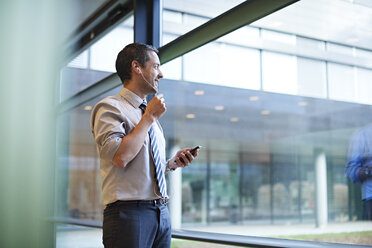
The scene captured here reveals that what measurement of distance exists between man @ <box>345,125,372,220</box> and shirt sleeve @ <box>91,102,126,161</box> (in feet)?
3.39

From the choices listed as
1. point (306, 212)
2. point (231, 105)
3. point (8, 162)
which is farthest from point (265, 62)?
point (8, 162)

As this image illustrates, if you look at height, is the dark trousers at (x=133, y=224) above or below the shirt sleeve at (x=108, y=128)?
below

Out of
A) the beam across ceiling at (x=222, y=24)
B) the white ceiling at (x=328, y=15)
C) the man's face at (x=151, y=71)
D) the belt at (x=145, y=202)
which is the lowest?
the belt at (x=145, y=202)

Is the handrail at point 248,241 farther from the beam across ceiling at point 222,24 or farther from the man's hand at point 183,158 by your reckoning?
the beam across ceiling at point 222,24

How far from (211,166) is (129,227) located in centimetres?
1419

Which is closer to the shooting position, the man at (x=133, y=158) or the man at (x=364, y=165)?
the man at (x=133, y=158)

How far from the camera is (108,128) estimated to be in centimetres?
151

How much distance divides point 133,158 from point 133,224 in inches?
9.4

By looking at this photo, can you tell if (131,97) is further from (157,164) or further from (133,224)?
(133,224)

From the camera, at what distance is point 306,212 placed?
15.6 m

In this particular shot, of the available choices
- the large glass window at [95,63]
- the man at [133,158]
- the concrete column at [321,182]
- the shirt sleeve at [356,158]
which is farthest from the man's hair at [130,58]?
the concrete column at [321,182]

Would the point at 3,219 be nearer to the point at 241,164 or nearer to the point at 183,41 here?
the point at 183,41

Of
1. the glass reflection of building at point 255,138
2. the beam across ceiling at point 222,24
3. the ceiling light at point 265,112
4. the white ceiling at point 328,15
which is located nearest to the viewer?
the beam across ceiling at point 222,24

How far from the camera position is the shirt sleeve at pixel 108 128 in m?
1.48
